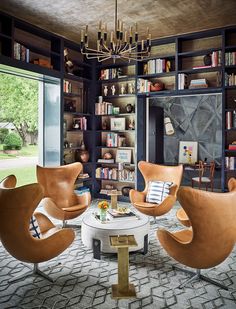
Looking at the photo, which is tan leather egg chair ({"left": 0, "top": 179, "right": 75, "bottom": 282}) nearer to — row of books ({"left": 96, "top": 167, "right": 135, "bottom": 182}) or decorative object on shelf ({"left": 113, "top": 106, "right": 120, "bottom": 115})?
row of books ({"left": 96, "top": 167, "right": 135, "bottom": 182})

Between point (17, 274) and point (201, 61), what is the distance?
5054mm

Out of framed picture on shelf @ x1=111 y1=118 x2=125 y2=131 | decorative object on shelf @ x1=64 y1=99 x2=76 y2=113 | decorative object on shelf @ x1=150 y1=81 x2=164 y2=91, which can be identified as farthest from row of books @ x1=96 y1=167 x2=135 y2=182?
decorative object on shelf @ x1=150 y1=81 x2=164 y2=91

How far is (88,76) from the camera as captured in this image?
22.9 feet

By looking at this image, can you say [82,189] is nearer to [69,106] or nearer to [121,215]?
[69,106]

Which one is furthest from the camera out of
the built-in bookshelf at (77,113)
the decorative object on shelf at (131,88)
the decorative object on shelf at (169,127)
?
the decorative object on shelf at (169,127)

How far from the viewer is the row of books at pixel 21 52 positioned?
507 cm

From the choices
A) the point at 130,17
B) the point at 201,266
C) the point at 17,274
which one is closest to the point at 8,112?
the point at 130,17

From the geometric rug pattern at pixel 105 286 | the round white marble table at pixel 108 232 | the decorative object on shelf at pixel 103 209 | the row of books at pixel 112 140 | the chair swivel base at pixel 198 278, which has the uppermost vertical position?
the row of books at pixel 112 140

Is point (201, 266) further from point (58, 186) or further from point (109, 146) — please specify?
point (109, 146)

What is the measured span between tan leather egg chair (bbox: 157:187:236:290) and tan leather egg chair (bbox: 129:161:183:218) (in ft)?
5.99

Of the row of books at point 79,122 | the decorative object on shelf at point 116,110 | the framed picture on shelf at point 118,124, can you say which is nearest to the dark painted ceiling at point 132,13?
the decorative object on shelf at point 116,110

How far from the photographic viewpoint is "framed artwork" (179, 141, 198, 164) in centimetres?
858

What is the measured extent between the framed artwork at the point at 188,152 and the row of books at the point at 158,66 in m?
3.07

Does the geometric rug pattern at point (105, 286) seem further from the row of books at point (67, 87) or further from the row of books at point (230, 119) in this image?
the row of books at point (67, 87)
